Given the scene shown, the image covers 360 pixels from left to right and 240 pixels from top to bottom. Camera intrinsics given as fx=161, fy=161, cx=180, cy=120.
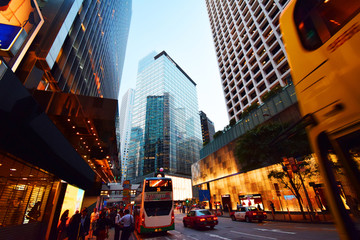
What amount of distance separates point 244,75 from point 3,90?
55615 mm

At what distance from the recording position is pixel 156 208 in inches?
481

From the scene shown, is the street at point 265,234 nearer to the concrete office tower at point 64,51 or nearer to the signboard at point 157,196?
the signboard at point 157,196

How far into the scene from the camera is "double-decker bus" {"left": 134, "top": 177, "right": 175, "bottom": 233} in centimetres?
1172

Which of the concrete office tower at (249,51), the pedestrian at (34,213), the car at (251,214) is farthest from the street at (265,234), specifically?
the concrete office tower at (249,51)

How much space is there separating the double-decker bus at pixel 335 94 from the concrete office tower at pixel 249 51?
39.8m

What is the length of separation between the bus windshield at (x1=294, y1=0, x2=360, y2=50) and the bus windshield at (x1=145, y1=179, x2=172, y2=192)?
12.6m

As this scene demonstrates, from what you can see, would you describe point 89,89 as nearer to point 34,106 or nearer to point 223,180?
point 34,106

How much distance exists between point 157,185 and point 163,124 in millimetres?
66895

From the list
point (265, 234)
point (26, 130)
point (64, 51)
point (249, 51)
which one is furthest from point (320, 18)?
point (249, 51)

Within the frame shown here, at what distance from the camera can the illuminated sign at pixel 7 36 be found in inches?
235

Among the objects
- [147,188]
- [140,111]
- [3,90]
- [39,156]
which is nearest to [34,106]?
[3,90]

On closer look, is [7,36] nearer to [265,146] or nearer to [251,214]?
[251,214]

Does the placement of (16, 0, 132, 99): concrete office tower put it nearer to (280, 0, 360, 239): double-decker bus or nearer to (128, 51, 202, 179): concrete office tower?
(280, 0, 360, 239): double-decker bus

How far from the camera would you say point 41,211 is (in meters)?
9.89
